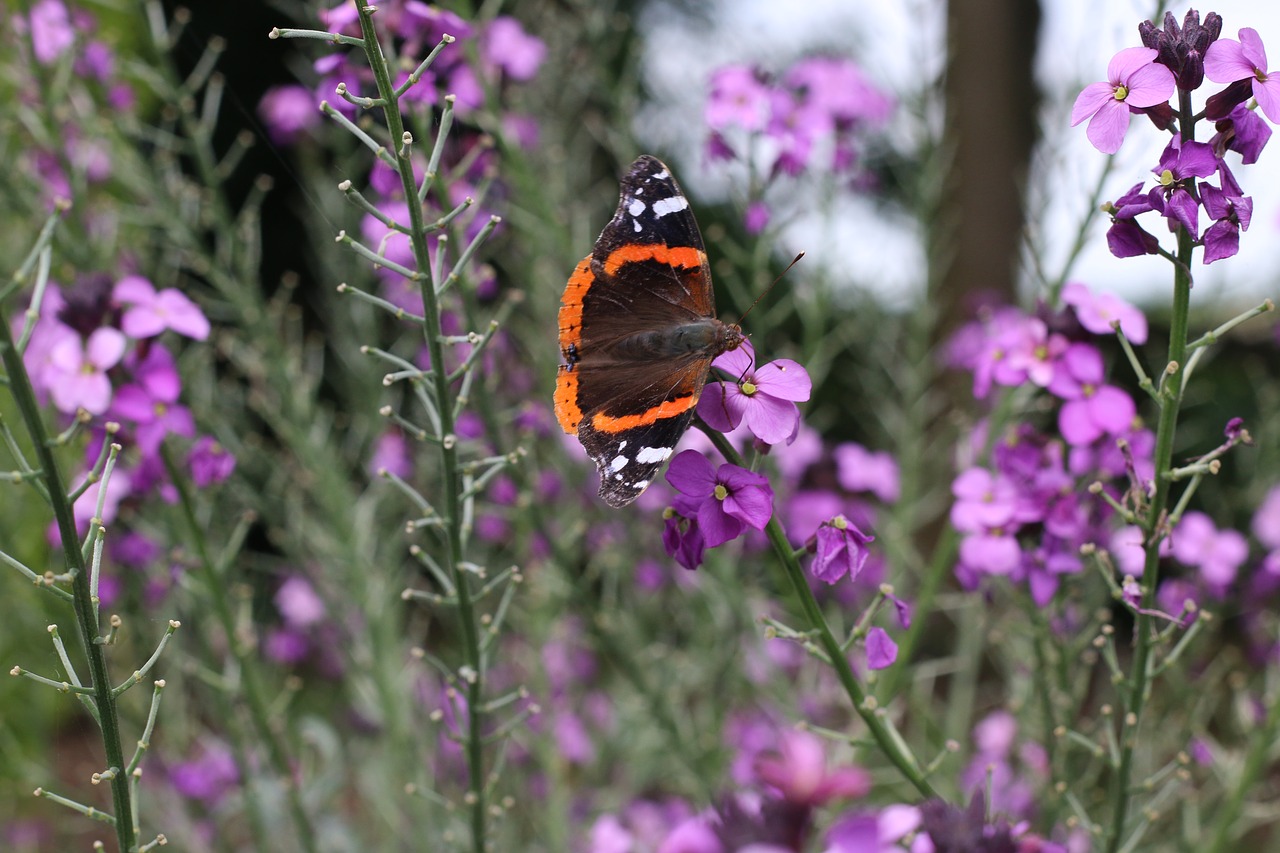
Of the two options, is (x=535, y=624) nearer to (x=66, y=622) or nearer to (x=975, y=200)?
(x=66, y=622)

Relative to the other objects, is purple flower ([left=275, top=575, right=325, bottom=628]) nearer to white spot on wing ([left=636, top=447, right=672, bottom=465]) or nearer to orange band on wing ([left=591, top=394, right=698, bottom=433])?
orange band on wing ([left=591, top=394, right=698, bottom=433])

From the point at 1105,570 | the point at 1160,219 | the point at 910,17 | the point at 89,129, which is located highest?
the point at 89,129

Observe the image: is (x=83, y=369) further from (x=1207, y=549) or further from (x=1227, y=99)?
(x=1207, y=549)

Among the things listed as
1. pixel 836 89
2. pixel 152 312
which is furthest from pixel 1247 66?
pixel 152 312

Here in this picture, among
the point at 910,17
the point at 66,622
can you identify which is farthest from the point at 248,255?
the point at 910,17

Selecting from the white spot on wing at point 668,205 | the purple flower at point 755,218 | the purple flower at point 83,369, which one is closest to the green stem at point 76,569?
the purple flower at point 83,369

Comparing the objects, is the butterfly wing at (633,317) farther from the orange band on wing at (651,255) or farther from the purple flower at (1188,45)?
the purple flower at (1188,45)
